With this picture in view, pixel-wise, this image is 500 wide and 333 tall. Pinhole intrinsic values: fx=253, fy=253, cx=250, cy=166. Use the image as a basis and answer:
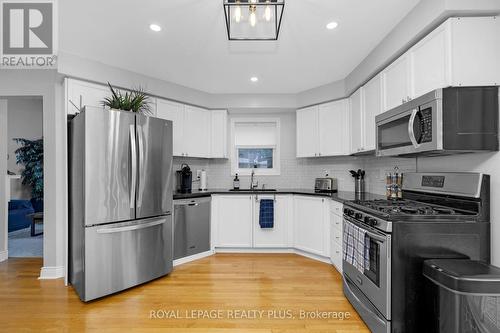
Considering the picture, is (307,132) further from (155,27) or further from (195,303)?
(195,303)

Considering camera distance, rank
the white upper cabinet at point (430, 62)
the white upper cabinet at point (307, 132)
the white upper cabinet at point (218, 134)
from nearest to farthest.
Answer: the white upper cabinet at point (430, 62)
the white upper cabinet at point (307, 132)
the white upper cabinet at point (218, 134)

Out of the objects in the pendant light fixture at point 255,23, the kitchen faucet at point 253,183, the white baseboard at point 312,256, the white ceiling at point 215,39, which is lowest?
the white baseboard at point 312,256

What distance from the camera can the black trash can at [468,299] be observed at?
142 centimetres

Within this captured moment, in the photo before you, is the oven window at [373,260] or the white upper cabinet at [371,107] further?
the white upper cabinet at [371,107]

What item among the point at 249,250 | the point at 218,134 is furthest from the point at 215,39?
the point at 249,250

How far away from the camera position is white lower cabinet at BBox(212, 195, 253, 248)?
395 cm

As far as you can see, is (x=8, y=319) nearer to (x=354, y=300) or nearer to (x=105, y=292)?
(x=105, y=292)

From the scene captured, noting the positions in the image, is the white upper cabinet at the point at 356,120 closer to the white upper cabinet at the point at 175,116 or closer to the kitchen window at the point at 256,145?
the kitchen window at the point at 256,145

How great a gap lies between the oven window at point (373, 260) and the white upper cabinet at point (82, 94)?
3175 millimetres

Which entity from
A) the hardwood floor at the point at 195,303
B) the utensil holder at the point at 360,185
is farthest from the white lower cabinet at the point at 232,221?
the utensil holder at the point at 360,185

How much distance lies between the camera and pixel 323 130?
155 inches

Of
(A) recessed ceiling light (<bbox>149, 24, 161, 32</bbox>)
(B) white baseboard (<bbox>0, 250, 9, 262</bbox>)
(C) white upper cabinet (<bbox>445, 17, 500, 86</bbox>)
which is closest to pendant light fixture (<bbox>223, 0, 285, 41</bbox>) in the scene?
Result: (A) recessed ceiling light (<bbox>149, 24, 161, 32</bbox>)

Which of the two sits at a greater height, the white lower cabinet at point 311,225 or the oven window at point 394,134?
the oven window at point 394,134

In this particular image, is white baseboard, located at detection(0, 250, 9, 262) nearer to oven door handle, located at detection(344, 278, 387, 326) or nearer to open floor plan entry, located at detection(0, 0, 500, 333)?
open floor plan entry, located at detection(0, 0, 500, 333)
